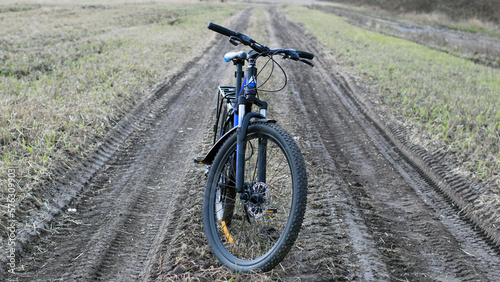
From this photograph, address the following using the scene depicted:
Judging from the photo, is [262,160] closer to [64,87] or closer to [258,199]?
[258,199]

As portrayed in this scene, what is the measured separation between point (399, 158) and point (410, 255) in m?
2.35

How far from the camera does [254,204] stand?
7.99 feet

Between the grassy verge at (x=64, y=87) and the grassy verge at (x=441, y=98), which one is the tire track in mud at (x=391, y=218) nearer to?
the grassy verge at (x=441, y=98)

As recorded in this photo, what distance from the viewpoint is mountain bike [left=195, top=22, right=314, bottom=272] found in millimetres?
2158

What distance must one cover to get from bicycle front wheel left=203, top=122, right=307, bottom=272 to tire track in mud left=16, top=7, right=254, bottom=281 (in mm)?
620

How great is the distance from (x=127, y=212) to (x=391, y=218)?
2704mm

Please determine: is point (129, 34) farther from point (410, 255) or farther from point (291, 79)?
point (410, 255)

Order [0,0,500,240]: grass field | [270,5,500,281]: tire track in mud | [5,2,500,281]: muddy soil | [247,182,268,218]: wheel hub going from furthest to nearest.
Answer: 1. [0,0,500,240]: grass field
2. [270,5,500,281]: tire track in mud
3. [5,2,500,281]: muddy soil
4. [247,182,268,218]: wheel hub

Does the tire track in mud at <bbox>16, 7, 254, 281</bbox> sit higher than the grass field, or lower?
lower

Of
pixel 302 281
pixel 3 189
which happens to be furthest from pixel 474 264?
pixel 3 189

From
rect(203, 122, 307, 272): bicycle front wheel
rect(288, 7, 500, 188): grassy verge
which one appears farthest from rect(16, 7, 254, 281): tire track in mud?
rect(288, 7, 500, 188): grassy verge

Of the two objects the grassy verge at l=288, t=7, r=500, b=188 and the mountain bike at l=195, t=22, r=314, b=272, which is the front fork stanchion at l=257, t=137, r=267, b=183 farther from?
the grassy verge at l=288, t=7, r=500, b=188

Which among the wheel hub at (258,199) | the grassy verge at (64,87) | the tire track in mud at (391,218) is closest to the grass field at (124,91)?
the grassy verge at (64,87)

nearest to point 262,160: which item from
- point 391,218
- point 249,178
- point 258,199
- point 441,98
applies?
point 258,199
